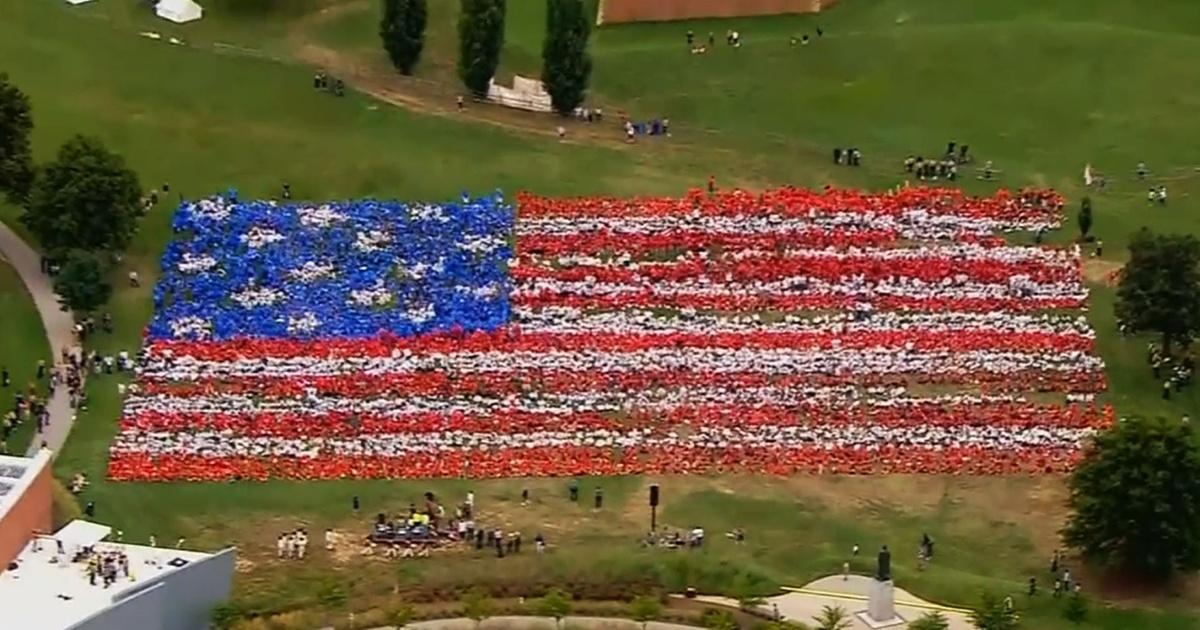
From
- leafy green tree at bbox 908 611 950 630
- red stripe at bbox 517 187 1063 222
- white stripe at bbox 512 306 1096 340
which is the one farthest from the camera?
red stripe at bbox 517 187 1063 222

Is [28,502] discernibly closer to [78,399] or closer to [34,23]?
[78,399]

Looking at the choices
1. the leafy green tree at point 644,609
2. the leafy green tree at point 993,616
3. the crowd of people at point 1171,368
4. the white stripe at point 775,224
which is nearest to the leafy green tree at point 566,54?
the white stripe at point 775,224

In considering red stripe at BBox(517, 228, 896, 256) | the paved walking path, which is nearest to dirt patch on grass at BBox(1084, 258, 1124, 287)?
red stripe at BBox(517, 228, 896, 256)

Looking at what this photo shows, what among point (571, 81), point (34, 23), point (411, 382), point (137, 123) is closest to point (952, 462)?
point (411, 382)

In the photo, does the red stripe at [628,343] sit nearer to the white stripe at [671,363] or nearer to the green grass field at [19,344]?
the white stripe at [671,363]

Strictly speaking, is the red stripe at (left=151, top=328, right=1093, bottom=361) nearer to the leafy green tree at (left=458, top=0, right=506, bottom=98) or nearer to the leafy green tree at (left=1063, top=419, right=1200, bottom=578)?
the leafy green tree at (left=1063, top=419, right=1200, bottom=578)

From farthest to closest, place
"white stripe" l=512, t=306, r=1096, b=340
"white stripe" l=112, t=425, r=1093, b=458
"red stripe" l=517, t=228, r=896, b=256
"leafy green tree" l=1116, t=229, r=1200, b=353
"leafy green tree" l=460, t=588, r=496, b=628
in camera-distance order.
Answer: "red stripe" l=517, t=228, r=896, b=256, "white stripe" l=512, t=306, r=1096, b=340, "leafy green tree" l=1116, t=229, r=1200, b=353, "white stripe" l=112, t=425, r=1093, b=458, "leafy green tree" l=460, t=588, r=496, b=628

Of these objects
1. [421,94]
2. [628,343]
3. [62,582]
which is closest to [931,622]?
[628,343]

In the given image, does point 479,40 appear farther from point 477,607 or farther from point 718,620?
point 718,620
